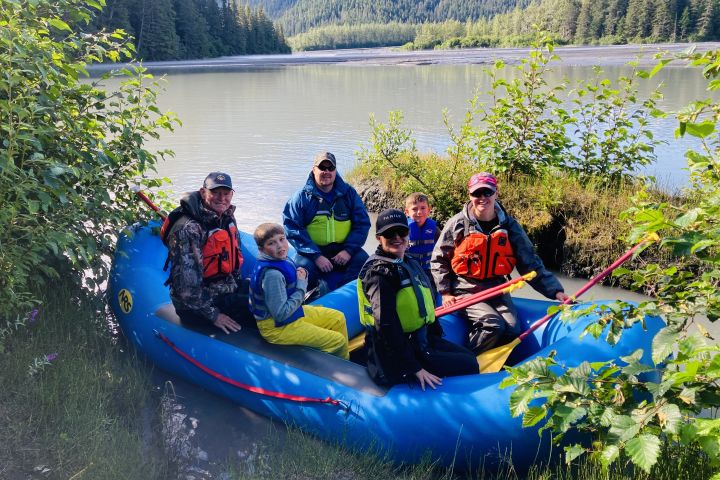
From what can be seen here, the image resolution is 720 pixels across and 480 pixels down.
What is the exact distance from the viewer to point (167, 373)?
138 inches

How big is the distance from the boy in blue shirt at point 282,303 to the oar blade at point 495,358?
73 cm

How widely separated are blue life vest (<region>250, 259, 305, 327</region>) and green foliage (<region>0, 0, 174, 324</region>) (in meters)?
0.85

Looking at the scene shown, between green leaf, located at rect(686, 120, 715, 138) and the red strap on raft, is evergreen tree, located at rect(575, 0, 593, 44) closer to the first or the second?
the red strap on raft

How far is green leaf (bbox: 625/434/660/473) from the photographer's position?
1492 mm

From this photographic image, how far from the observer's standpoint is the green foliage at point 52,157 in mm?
2746

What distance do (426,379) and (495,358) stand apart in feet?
2.06

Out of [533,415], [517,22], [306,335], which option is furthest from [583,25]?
[533,415]

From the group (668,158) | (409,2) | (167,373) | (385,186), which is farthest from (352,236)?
(409,2)

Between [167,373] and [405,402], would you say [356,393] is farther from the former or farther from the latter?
[167,373]

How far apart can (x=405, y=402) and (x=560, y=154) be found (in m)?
3.96

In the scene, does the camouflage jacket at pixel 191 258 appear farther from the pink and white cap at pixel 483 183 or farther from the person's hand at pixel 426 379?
the pink and white cap at pixel 483 183

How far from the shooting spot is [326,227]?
4.26 meters

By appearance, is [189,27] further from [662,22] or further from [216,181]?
[216,181]

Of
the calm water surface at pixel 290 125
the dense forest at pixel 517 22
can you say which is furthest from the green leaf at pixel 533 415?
the calm water surface at pixel 290 125
